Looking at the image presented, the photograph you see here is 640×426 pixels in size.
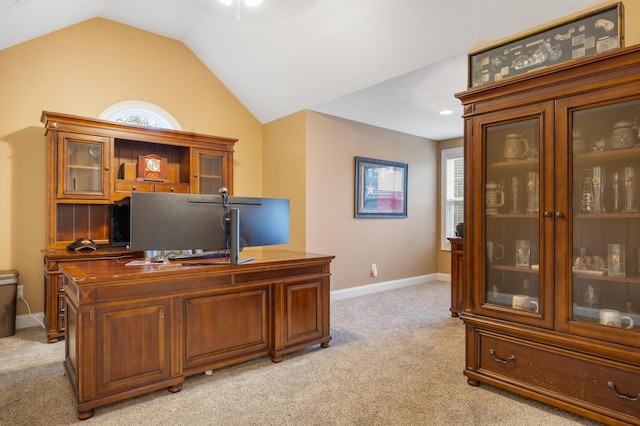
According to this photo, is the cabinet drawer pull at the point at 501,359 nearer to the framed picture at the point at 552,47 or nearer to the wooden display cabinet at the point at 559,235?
the wooden display cabinet at the point at 559,235

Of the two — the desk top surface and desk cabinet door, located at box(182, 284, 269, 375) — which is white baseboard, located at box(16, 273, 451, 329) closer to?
the desk top surface

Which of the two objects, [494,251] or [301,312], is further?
[301,312]

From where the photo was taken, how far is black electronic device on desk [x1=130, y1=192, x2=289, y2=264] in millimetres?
2248

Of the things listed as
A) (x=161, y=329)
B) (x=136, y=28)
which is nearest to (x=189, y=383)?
(x=161, y=329)

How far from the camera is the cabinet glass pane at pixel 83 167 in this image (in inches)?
138

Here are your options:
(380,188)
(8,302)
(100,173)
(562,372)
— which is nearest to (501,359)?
(562,372)

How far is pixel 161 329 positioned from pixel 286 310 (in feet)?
2.97

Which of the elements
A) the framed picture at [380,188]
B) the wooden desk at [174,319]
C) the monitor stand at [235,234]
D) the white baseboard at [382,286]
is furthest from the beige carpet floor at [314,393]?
the framed picture at [380,188]

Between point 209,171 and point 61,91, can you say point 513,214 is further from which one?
point 61,91

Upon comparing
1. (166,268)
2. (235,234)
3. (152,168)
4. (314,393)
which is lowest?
(314,393)

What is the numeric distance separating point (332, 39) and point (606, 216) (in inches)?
104

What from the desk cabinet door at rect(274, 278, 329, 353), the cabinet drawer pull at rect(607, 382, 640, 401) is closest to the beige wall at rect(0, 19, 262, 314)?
the desk cabinet door at rect(274, 278, 329, 353)

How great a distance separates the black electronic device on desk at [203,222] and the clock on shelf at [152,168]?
6.38 feet

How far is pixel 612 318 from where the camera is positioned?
6.17 feet
